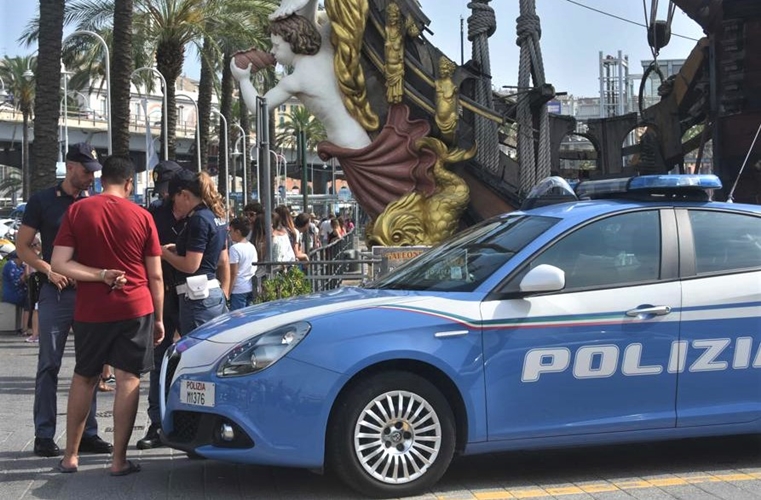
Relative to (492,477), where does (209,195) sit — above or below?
above

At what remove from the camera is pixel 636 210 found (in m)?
6.22

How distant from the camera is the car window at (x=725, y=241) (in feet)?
20.3

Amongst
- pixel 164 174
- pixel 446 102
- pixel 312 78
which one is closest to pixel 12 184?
pixel 312 78

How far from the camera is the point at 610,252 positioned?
6.06 metres

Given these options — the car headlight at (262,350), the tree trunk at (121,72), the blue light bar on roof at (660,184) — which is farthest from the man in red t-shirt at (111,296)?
the tree trunk at (121,72)

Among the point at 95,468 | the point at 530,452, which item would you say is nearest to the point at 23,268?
the point at 95,468

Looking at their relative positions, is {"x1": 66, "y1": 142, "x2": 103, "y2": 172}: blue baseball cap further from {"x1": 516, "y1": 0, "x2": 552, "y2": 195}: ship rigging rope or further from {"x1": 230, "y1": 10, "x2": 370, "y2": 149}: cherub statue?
{"x1": 516, "y1": 0, "x2": 552, "y2": 195}: ship rigging rope

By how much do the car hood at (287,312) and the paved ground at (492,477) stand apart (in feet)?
2.82

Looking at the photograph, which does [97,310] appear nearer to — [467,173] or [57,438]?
[57,438]

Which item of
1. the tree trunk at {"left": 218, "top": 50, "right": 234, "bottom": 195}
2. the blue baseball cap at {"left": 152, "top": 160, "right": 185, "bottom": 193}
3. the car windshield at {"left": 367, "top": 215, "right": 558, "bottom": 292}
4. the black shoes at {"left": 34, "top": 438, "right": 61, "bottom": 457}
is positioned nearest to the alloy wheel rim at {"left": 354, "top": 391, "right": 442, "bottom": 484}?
the car windshield at {"left": 367, "top": 215, "right": 558, "bottom": 292}

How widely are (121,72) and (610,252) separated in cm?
1570

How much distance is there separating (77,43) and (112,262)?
29212mm

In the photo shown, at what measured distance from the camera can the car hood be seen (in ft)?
18.4

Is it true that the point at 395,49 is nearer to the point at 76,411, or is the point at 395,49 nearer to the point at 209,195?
the point at 209,195
